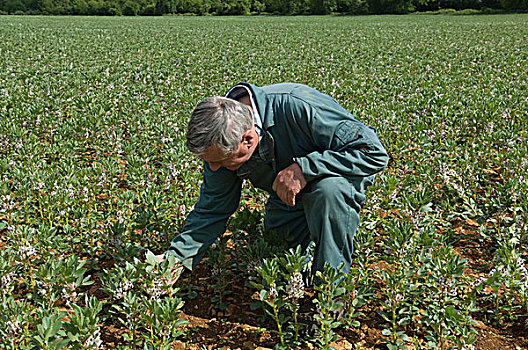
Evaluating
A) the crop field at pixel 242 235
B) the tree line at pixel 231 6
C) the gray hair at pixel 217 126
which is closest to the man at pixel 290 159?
the gray hair at pixel 217 126

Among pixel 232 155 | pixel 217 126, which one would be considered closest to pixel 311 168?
pixel 232 155

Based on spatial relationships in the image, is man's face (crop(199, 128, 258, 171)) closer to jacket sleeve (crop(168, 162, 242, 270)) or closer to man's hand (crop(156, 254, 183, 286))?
jacket sleeve (crop(168, 162, 242, 270))

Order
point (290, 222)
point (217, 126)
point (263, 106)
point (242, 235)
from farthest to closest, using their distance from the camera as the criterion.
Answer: point (242, 235)
point (290, 222)
point (263, 106)
point (217, 126)

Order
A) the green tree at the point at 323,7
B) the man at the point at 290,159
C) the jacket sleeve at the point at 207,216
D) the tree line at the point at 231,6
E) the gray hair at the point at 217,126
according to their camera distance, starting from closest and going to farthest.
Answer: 1. the gray hair at the point at 217,126
2. the man at the point at 290,159
3. the jacket sleeve at the point at 207,216
4. the tree line at the point at 231,6
5. the green tree at the point at 323,7

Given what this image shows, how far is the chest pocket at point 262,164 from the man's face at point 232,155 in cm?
9

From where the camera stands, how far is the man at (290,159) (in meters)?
2.66

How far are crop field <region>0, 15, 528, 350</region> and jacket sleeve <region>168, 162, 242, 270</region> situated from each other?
0.82 ft

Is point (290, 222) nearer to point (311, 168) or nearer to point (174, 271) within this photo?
point (311, 168)

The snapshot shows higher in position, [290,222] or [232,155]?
[232,155]

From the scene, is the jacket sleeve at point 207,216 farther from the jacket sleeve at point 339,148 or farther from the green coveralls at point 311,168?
the jacket sleeve at point 339,148

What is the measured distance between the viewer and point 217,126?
2.55m

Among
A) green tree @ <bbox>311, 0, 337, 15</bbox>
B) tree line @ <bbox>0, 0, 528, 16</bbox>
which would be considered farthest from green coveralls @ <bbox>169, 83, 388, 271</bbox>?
green tree @ <bbox>311, 0, 337, 15</bbox>

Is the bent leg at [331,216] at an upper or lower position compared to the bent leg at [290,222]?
upper

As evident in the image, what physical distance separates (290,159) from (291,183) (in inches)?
13.5
